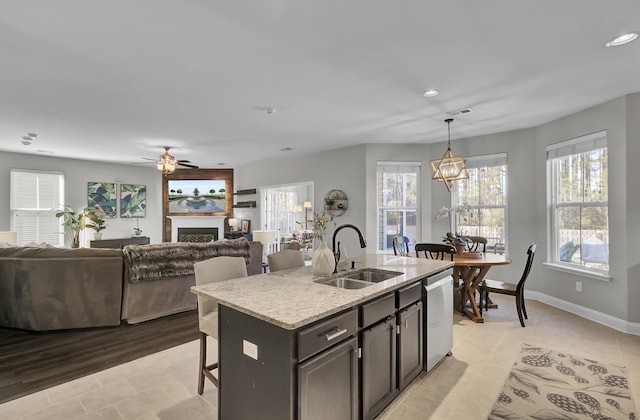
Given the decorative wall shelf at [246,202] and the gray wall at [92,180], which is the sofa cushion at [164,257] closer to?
the decorative wall shelf at [246,202]

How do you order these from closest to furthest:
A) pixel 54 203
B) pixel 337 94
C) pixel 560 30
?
pixel 560 30, pixel 337 94, pixel 54 203

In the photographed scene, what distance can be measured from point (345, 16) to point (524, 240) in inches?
180

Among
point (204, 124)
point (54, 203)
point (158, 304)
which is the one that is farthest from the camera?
point (54, 203)

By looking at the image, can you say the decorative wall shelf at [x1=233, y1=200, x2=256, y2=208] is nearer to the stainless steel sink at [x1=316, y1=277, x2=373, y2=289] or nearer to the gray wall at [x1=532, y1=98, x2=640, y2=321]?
the stainless steel sink at [x1=316, y1=277, x2=373, y2=289]

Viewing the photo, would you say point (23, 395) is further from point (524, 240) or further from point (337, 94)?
point (524, 240)

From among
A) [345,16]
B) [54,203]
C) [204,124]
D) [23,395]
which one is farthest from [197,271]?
[54,203]

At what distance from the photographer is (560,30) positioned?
2.22 metres

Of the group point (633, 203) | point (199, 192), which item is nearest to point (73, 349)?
point (199, 192)

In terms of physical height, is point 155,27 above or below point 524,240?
above

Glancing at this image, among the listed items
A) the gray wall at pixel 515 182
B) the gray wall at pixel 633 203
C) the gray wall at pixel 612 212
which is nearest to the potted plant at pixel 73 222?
the gray wall at pixel 515 182

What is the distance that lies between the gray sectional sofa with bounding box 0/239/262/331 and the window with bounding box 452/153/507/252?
180 inches

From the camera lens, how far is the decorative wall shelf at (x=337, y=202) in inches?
238

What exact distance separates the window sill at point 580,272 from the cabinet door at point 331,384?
12.5ft

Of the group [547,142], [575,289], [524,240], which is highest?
[547,142]
